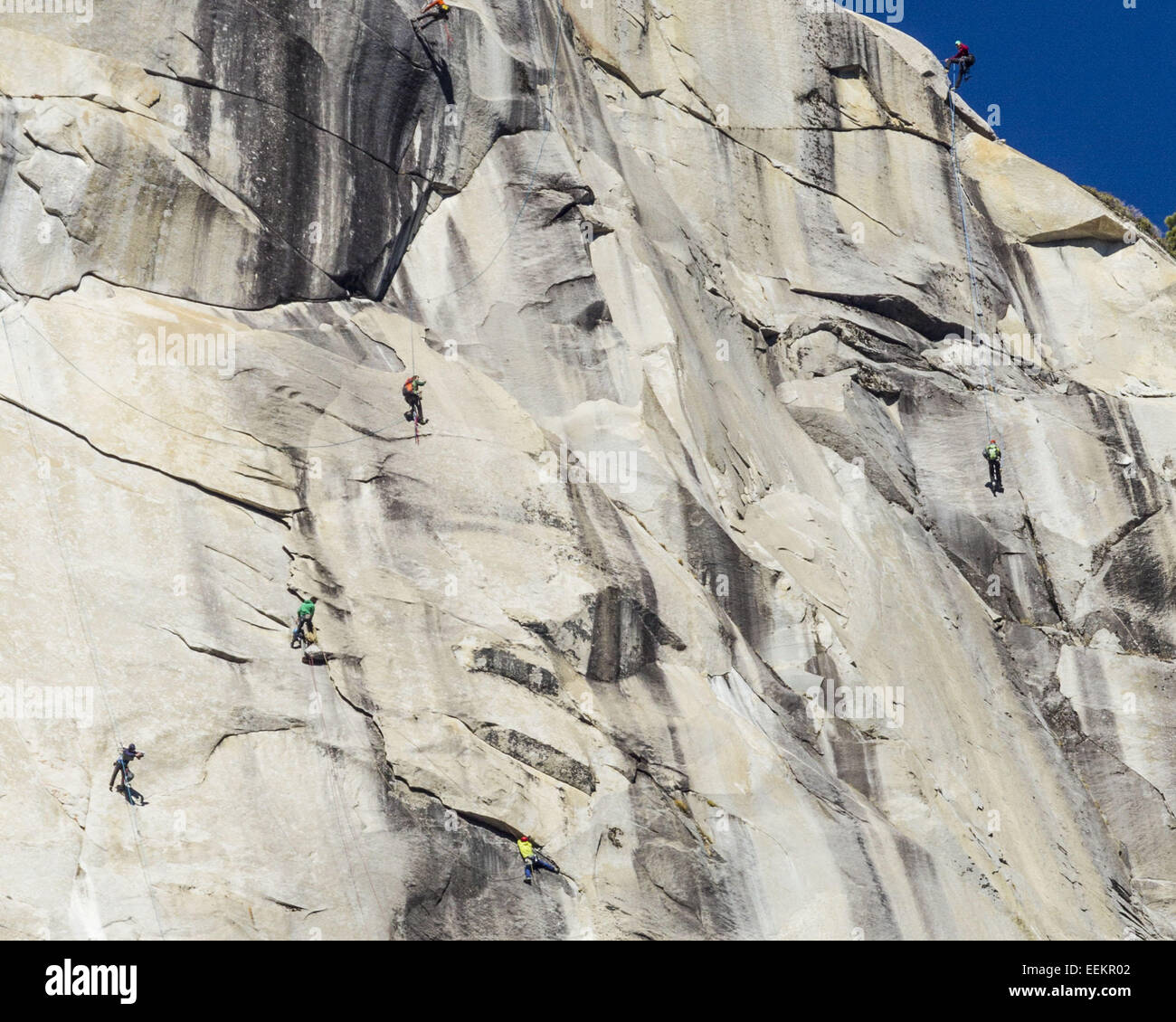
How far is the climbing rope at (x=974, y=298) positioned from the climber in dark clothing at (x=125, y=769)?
17.9m

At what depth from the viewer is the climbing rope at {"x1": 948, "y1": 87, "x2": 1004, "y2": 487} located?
29812 mm

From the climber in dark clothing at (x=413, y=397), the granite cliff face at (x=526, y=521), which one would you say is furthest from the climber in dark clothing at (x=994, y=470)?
the climber in dark clothing at (x=413, y=397)

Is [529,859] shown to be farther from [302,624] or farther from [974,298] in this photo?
[974,298]

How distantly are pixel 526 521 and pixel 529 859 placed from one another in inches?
201

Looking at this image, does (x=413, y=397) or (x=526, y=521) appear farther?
(x=413, y=397)

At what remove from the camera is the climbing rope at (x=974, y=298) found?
29812mm

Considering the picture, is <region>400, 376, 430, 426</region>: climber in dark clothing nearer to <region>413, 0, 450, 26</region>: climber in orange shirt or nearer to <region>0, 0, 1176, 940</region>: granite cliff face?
<region>0, 0, 1176, 940</region>: granite cliff face

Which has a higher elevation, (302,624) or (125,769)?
(302,624)

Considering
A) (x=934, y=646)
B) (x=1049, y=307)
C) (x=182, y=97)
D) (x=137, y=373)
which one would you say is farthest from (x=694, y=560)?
(x=1049, y=307)

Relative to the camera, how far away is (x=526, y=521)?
22266 millimetres

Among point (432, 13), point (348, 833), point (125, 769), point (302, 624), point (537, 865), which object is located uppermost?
point (432, 13)

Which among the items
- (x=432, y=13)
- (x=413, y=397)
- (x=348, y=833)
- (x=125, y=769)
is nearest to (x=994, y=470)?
(x=413, y=397)

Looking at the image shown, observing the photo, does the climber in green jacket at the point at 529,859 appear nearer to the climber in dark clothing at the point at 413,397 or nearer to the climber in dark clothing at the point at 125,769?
the climber in dark clothing at the point at 125,769

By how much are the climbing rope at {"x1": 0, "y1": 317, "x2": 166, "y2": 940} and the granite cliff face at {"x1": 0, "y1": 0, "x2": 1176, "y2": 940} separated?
0.17 ft
